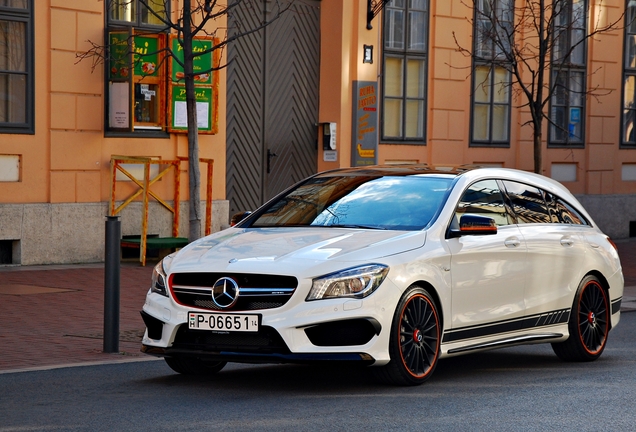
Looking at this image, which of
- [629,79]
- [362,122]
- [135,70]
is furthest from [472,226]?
[629,79]

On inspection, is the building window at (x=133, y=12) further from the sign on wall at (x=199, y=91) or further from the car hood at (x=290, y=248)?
the car hood at (x=290, y=248)

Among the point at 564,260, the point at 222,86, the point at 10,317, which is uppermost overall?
the point at 222,86

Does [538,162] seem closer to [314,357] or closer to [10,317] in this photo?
[10,317]

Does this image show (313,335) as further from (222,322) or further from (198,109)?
(198,109)

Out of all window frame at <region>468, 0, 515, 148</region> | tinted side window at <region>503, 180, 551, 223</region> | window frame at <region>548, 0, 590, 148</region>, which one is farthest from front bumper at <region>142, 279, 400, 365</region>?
window frame at <region>548, 0, 590, 148</region>

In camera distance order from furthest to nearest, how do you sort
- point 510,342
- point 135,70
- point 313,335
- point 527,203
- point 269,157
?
point 269,157 → point 135,70 → point 527,203 → point 510,342 → point 313,335

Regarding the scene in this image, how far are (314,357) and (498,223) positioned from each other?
217 centimetres

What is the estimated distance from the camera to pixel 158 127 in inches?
717

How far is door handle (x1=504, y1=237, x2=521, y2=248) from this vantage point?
28.4 feet

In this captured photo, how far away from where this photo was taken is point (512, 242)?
8.71 m

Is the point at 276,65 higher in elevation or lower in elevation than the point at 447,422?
higher

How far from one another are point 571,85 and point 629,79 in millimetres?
1811

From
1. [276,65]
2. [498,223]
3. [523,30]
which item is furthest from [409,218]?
[523,30]

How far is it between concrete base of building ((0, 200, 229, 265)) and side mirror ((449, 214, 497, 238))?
31.1 feet
